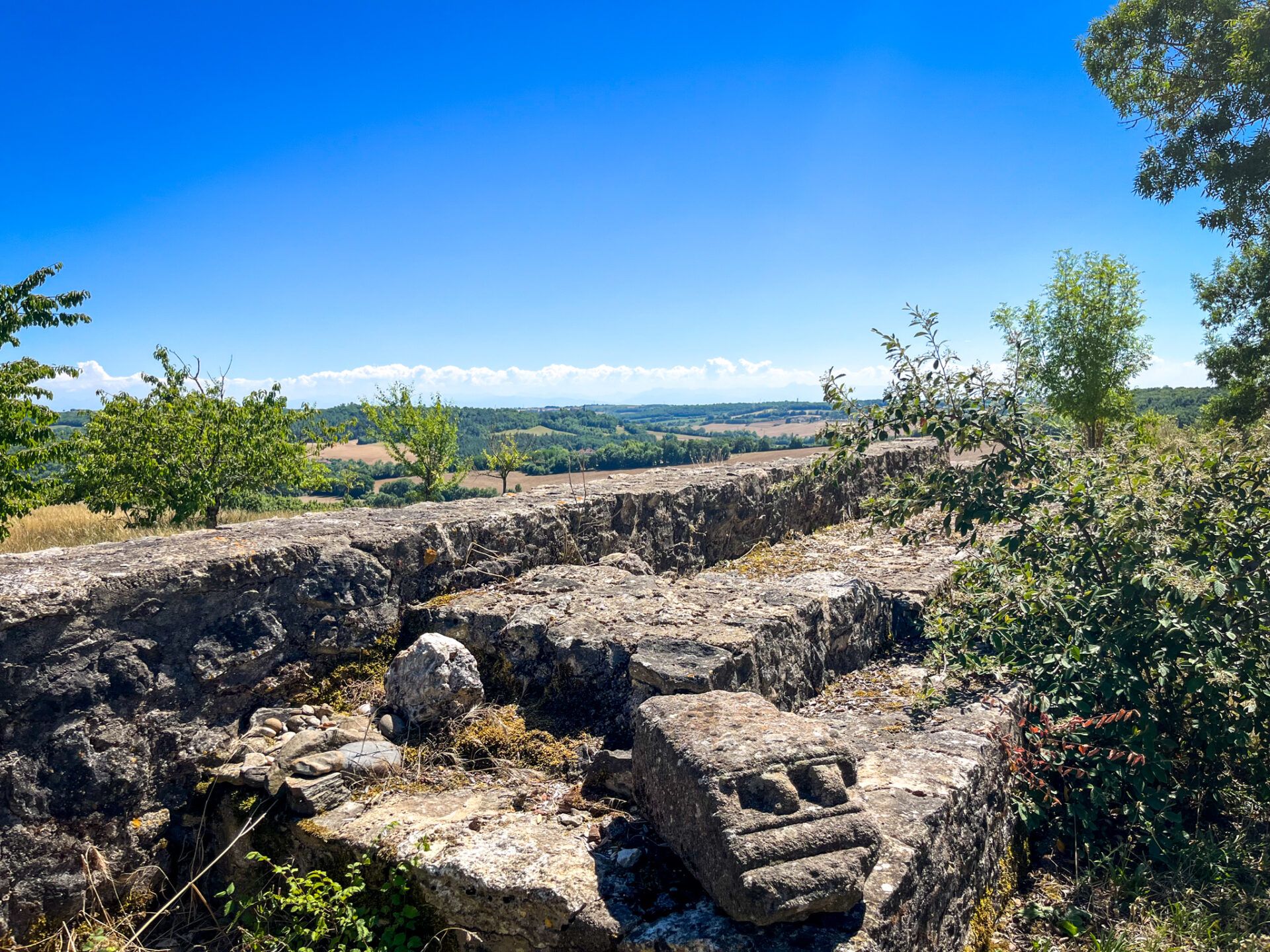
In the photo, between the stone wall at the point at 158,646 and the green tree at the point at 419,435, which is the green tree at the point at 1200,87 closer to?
the stone wall at the point at 158,646

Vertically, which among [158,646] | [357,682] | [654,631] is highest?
[158,646]

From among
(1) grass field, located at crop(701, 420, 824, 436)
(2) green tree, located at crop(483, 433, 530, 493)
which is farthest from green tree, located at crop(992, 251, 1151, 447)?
(1) grass field, located at crop(701, 420, 824, 436)

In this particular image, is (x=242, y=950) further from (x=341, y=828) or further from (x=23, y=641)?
(x=23, y=641)

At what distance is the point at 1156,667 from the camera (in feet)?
9.95

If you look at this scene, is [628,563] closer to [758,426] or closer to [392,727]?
[392,727]

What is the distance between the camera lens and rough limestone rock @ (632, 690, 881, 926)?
1844mm

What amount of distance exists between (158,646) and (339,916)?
1317 mm

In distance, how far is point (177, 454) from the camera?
467 inches

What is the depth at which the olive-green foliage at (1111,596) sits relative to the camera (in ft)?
9.66

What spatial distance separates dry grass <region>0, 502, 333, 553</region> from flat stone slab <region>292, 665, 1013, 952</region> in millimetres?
6036

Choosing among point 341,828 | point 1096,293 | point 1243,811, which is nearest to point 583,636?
point 341,828

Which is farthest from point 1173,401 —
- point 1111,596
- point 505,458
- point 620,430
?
point 1111,596

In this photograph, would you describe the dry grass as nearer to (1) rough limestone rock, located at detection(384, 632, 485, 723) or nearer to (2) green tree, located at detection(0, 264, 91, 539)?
(2) green tree, located at detection(0, 264, 91, 539)

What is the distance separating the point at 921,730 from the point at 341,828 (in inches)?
94.7
